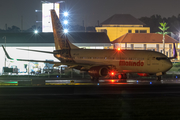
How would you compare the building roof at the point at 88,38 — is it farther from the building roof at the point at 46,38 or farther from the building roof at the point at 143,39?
the building roof at the point at 143,39

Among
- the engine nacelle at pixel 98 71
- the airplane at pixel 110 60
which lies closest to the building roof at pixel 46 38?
the airplane at pixel 110 60

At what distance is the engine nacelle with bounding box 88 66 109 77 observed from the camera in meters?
33.6

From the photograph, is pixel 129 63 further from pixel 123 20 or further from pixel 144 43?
pixel 123 20

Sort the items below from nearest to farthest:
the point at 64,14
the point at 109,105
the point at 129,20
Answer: the point at 109,105 → the point at 64,14 → the point at 129,20

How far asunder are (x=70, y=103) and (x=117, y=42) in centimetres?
9620

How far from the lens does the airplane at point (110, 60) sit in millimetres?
34188

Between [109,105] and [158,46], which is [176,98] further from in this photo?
[158,46]

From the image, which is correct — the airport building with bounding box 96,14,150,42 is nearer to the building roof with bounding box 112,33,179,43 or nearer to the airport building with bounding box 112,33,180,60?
the building roof with bounding box 112,33,179,43

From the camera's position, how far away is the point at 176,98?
1933 centimetres

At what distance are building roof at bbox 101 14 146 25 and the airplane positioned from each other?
368 feet

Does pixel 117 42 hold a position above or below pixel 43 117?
above

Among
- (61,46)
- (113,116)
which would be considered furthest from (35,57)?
(113,116)

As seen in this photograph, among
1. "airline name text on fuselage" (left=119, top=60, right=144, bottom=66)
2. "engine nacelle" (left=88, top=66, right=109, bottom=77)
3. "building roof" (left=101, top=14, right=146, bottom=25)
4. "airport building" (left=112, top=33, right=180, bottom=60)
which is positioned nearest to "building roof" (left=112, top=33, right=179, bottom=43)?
"airport building" (left=112, top=33, right=180, bottom=60)

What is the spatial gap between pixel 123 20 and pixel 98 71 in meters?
121
